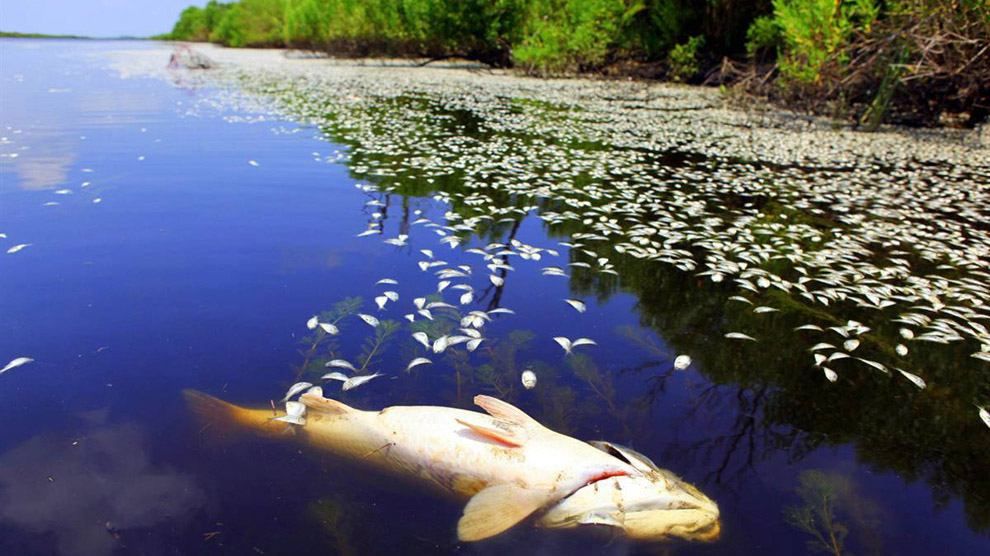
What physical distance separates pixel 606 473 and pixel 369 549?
1.05 metres

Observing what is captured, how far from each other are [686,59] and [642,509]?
27.9 metres

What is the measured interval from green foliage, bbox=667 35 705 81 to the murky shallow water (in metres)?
18.2

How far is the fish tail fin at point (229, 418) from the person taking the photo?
10.3 ft

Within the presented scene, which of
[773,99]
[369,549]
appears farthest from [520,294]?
[773,99]

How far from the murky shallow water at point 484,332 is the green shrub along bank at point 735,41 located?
432 cm

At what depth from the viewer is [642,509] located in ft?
8.52

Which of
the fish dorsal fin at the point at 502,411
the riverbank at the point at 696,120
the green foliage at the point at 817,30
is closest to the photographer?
the fish dorsal fin at the point at 502,411

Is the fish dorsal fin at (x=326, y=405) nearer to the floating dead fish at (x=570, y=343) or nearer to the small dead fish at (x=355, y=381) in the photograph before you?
the small dead fish at (x=355, y=381)

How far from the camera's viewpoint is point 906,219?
770cm

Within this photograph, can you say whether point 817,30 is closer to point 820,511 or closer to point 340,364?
point 820,511

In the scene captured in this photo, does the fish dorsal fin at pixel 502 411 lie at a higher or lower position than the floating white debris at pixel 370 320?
higher

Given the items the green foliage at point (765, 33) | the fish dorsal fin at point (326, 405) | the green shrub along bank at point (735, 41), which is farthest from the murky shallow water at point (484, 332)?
the green foliage at point (765, 33)

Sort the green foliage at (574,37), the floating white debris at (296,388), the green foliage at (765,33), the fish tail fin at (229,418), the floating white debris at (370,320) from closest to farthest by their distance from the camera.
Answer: the fish tail fin at (229,418) → the floating white debris at (296,388) → the floating white debris at (370,320) → the green foliage at (765,33) → the green foliage at (574,37)

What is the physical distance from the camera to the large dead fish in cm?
258
